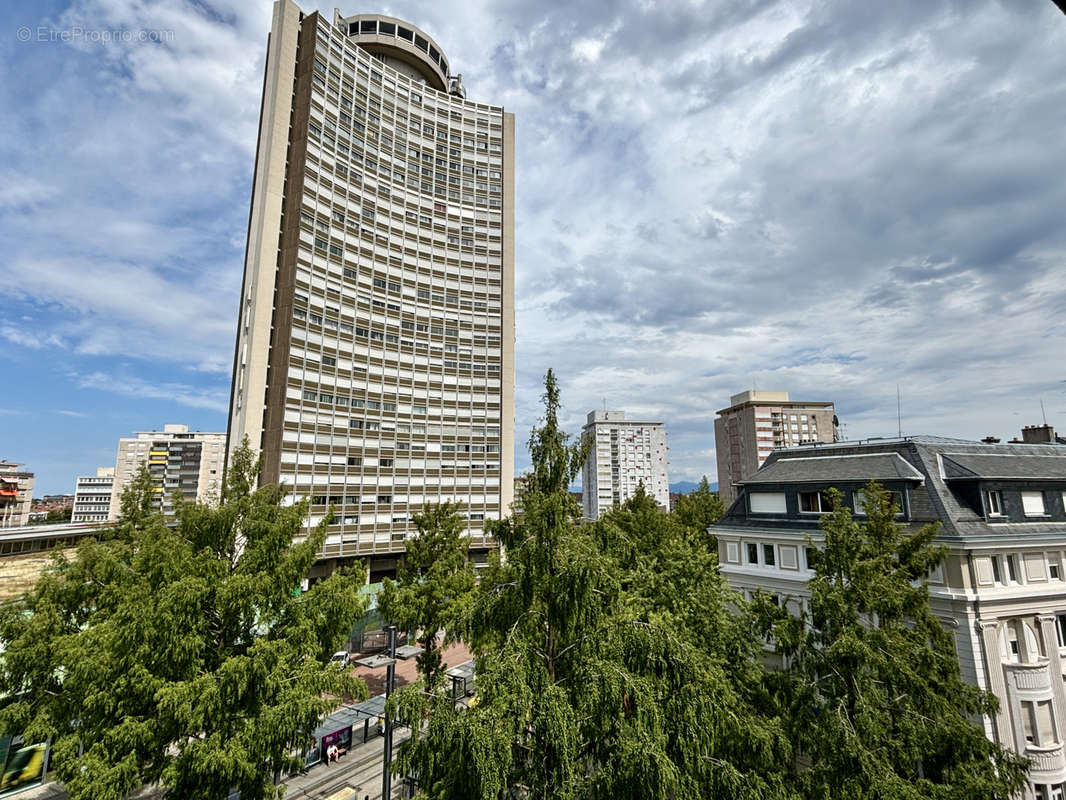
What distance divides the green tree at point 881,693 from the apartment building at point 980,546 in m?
4.30

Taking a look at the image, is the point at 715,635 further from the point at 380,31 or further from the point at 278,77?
the point at 380,31

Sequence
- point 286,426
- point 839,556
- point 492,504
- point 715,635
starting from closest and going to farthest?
point 839,556, point 715,635, point 286,426, point 492,504

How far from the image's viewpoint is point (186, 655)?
11.3 metres

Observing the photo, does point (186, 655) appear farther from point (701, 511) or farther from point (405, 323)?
point (405, 323)

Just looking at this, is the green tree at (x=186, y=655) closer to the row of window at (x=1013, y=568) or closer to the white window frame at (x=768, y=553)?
the white window frame at (x=768, y=553)

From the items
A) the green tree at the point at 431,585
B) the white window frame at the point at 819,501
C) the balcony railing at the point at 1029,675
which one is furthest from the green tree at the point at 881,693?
the green tree at the point at 431,585

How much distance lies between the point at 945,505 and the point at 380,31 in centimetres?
7308

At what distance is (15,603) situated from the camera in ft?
48.8

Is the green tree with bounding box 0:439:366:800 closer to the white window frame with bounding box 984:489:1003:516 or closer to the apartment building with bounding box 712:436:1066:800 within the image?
the apartment building with bounding box 712:436:1066:800

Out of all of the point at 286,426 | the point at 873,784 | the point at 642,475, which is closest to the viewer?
the point at 873,784

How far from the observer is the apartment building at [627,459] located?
167500 mm

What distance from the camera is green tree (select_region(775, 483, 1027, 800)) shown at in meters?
10.3

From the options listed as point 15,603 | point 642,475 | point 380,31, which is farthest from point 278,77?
point 642,475

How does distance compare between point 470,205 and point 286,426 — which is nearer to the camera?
point 286,426
